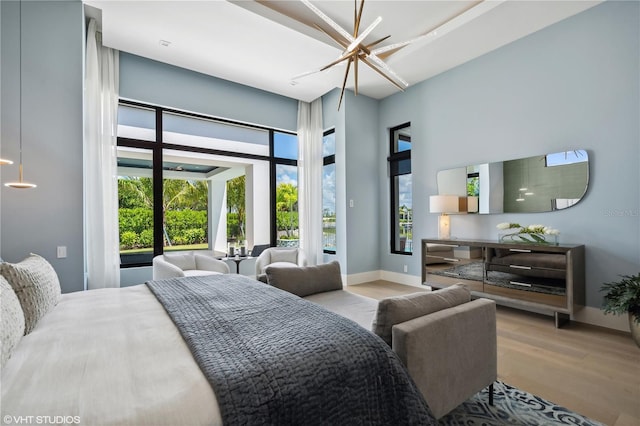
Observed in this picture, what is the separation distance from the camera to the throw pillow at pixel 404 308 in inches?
56.7

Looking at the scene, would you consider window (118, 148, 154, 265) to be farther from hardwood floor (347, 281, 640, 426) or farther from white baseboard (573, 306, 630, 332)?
white baseboard (573, 306, 630, 332)

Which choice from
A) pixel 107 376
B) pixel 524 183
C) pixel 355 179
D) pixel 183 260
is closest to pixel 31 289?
pixel 107 376

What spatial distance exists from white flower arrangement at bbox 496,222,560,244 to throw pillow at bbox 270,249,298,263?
285cm

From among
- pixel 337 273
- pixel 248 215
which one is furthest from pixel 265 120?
pixel 337 273

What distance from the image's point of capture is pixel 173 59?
4.11 metres


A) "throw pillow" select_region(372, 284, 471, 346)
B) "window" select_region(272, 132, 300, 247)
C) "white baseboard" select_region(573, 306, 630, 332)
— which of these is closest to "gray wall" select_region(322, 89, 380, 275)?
"window" select_region(272, 132, 300, 247)

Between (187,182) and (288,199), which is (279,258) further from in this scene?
(187,182)

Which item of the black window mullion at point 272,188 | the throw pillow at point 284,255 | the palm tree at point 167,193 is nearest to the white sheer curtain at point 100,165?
the palm tree at point 167,193

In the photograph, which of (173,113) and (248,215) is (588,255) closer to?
(248,215)

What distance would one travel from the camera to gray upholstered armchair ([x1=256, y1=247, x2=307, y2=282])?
451 cm

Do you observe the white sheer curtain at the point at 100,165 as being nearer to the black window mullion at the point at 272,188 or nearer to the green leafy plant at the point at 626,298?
the black window mullion at the point at 272,188

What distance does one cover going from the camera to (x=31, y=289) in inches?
59.9

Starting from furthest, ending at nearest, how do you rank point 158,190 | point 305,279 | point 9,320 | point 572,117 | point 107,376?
point 158,190
point 572,117
point 305,279
point 9,320
point 107,376

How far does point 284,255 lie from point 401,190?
2.41 meters
